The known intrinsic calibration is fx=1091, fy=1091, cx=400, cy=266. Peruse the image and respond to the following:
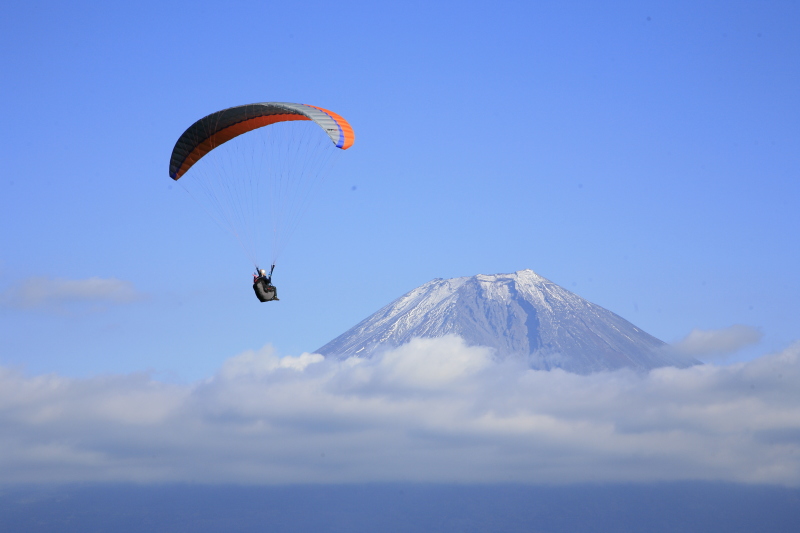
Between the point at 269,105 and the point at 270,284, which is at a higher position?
the point at 269,105

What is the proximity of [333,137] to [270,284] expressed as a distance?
6.28 meters

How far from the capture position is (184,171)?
155 feet

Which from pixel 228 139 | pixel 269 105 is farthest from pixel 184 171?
pixel 269 105

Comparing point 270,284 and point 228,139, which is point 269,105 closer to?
point 228,139

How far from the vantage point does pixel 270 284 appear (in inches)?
1673

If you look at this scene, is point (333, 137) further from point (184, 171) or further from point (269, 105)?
point (184, 171)

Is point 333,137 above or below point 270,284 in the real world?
above

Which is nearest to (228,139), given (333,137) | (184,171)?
(184,171)

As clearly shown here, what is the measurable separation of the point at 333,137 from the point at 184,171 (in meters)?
8.02

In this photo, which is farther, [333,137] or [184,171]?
[184,171]

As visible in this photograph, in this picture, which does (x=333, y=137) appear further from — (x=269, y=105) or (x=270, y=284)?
(x=270, y=284)

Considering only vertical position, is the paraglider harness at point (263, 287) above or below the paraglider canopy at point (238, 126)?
below

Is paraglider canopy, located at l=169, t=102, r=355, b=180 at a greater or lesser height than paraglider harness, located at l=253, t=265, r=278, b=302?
greater

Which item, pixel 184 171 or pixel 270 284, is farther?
pixel 184 171
